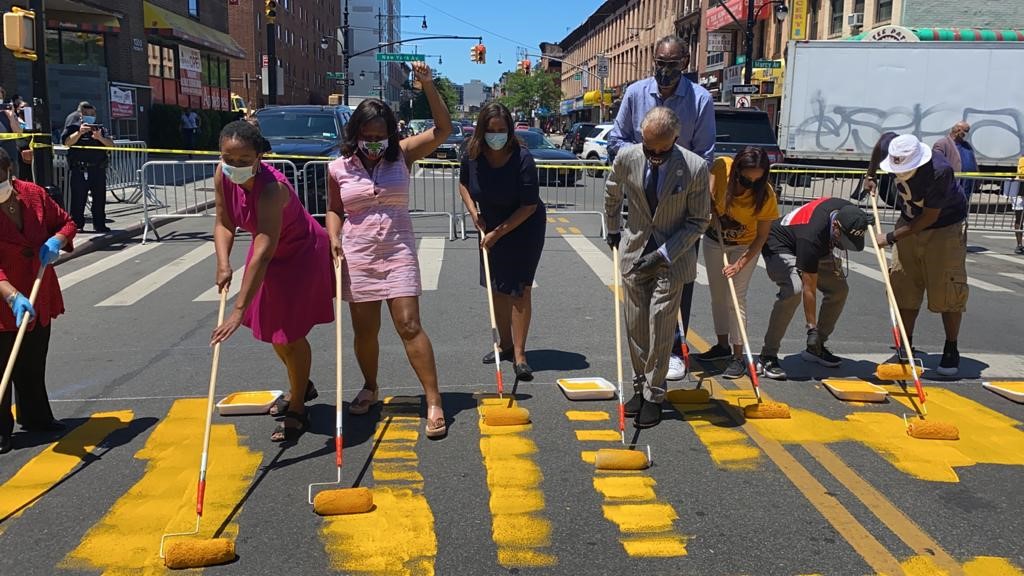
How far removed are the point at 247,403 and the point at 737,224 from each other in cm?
344

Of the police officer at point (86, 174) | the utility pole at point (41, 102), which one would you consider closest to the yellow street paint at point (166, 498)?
the utility pole at point (41, 102)

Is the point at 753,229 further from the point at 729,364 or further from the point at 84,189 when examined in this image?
the point at 84,189

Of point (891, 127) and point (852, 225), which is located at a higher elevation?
point (891, 127)

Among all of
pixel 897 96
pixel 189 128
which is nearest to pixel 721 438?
pixel 897 96

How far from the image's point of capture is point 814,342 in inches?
263

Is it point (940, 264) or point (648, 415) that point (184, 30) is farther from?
point (648, 415)

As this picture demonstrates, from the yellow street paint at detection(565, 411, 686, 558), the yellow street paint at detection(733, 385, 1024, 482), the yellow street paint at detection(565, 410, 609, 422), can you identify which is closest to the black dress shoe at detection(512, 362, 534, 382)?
the yellow street paint at detection(565, 410, 609, 422)

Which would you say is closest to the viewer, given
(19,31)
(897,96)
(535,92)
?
(19,31)

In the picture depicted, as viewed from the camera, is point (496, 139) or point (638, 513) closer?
point (638, 513)

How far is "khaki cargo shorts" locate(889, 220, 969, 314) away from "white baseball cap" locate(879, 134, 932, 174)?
0.68 meters

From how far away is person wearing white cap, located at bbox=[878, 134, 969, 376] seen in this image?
5863 mm

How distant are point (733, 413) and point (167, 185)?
1330cm

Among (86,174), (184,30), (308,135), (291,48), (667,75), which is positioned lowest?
(86,174)

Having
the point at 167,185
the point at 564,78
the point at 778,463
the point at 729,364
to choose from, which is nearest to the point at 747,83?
the point at 167,185
